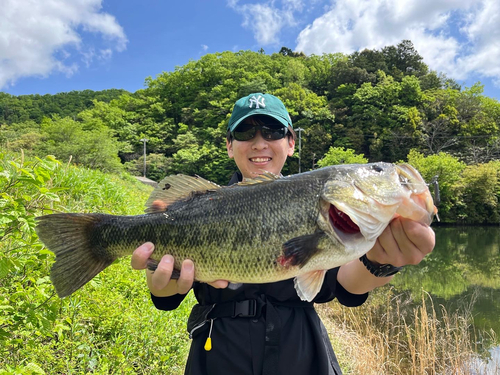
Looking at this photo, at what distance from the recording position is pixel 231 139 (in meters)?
2.86

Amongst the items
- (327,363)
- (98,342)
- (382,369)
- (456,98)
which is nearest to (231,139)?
(327,363)

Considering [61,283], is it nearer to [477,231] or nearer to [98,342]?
[98,342]

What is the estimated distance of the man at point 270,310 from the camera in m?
1.77

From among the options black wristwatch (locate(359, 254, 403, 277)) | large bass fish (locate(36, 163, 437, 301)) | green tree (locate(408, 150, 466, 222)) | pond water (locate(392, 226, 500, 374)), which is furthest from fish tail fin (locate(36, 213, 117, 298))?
green tree (locate(408, 150, 466, 222))

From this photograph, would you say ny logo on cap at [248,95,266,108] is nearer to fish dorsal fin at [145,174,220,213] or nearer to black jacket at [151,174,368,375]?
fish dorsal fin at [145,174,220,213]

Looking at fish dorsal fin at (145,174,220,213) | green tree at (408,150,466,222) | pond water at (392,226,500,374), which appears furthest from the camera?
green tree at (408,150,466,222)

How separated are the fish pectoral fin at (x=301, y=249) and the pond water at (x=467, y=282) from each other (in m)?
6.17

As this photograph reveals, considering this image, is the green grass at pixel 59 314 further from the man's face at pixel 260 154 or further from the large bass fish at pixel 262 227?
the man's face at pixel 260 154

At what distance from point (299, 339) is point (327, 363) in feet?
0.69

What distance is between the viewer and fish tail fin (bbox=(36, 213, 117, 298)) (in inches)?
72.8

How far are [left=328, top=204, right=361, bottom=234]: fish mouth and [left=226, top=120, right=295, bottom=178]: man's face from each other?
965 mm

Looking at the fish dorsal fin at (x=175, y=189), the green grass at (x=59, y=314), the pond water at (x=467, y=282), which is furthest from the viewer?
the pond water at (x=467, y=282)

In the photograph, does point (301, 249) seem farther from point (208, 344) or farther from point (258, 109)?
point (258, 109)

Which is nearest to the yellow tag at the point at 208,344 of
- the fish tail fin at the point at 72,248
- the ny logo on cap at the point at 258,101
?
the fish tail fin at the point at 72,248
